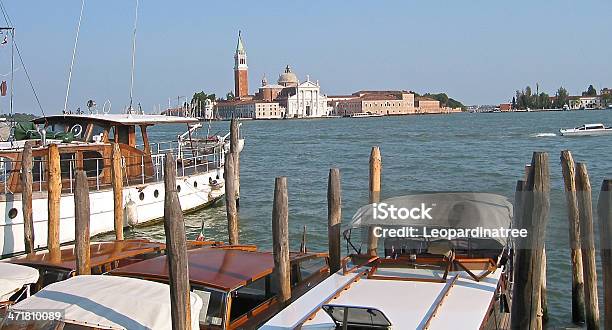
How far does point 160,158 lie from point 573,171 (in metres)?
15.1

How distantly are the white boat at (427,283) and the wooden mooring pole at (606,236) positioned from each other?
1232 mm

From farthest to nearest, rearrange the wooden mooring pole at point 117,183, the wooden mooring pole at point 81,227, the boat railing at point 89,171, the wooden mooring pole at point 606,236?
the boat railing at point 89,171 → the wooden mooring pole at point 117,183 → the wooden mooring pole at point 81,227 → the wooden mooring pole at point 606,236

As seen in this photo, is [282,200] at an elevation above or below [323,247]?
above

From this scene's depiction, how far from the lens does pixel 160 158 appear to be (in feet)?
75.0

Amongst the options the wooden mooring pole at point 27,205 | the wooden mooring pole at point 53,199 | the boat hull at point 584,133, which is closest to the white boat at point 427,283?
the wooden mooring pole at point 53,199

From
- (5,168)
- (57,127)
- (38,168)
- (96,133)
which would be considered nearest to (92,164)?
(96,133)

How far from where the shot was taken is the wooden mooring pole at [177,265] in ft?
24.5

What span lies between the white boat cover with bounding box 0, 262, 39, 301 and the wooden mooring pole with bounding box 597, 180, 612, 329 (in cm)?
717

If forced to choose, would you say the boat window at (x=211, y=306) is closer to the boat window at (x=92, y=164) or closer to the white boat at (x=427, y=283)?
the white boat at (x=427, y=283)

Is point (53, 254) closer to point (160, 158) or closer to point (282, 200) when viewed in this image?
point (282, 200)

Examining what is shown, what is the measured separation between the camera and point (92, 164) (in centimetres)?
1905

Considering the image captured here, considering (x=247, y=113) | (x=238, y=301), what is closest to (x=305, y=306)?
(x=238, y=301)

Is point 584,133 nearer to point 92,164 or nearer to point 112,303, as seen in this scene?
point 92,164

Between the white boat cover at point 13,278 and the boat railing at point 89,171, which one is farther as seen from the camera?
the boat railing at point 89,171
